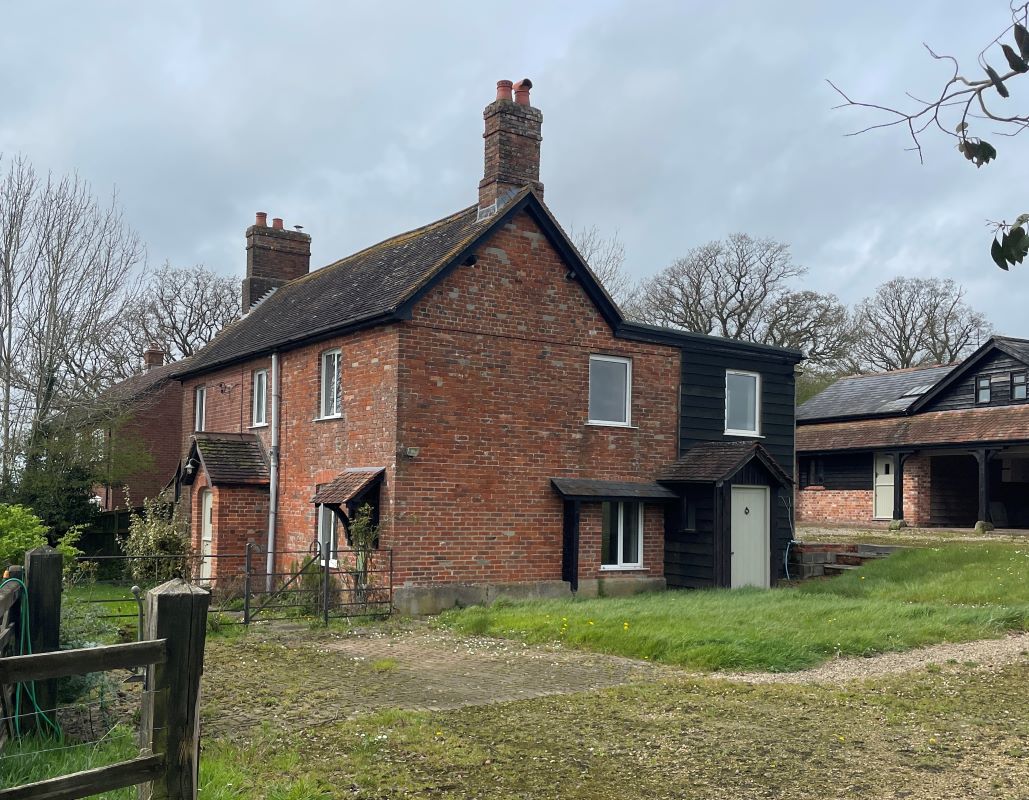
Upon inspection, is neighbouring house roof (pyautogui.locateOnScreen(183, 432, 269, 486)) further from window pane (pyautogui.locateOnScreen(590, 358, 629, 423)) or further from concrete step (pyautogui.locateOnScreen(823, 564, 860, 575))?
concrete step (pyautogui.locateOnScreen(823, 564, 860, 575))

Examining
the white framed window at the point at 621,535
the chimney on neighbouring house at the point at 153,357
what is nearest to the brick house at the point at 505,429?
the white framed window at the point at 621,535

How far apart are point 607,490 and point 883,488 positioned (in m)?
21.1

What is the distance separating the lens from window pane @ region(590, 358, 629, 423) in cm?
2008

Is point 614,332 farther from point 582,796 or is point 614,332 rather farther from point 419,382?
point 582,796

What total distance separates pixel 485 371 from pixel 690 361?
17.0 ft

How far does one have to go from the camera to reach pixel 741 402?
2227 centimetres

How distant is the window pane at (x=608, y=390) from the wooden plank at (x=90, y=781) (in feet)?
50.0

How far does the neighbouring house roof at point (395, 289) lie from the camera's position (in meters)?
17.9

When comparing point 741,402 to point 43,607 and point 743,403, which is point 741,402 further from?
point 43,607

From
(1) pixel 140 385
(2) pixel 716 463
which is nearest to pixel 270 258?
(1) pixel 140 385

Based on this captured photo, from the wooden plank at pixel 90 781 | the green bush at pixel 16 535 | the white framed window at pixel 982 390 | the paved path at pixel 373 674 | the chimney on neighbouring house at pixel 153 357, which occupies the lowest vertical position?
the paved path at pixel 373 674

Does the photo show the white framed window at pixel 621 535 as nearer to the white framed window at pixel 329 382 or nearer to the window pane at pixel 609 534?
the window pane at pixel 609 534

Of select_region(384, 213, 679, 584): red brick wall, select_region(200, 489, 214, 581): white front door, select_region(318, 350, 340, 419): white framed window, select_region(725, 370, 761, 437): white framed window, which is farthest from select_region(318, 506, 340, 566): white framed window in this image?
select_region(725, 370, 761, 437): white framed window

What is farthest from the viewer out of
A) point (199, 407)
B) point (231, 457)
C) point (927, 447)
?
point (927, 447)
